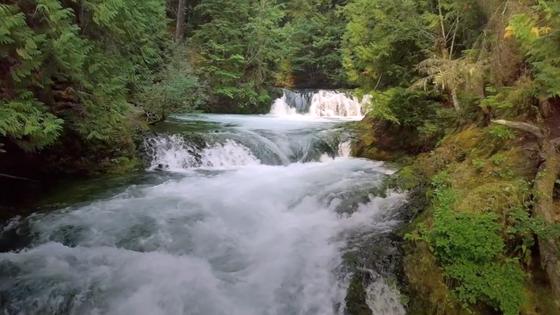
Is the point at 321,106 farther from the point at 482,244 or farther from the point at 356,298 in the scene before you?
the point at 482,244

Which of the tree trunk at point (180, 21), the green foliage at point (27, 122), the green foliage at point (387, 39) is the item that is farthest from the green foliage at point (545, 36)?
the tree trunk at point (180, 21)

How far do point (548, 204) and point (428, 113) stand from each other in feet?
16.2

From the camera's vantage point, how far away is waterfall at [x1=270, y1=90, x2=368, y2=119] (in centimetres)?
1908

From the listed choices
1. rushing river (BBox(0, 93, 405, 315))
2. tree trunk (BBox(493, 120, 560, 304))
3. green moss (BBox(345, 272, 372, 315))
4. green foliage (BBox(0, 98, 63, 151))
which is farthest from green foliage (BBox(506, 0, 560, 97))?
green foliage (BBox(0, 98, 63, 151))

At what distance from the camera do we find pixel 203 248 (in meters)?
5.54

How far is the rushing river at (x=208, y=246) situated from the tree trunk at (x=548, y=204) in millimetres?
1496

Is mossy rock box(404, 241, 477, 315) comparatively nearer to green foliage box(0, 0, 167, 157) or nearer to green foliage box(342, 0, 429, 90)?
green foliage box(0, 0, 167, 157)

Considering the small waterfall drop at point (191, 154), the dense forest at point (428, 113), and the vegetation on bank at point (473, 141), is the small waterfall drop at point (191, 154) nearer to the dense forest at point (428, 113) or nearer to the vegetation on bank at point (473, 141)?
the dense forest at point (428, 113)

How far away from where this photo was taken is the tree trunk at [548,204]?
3.97 metres

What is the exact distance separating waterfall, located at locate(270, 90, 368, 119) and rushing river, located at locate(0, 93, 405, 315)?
1027cm

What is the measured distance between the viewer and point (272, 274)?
498 centimetres

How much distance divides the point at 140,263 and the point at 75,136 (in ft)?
12.3

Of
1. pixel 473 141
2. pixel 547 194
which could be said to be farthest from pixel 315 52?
pixel 547 194

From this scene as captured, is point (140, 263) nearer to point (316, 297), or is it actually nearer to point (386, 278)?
point (316, 297)
